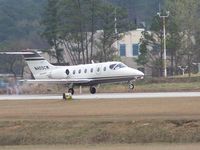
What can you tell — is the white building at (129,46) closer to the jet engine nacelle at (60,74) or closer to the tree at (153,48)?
A: the tree at (153,48)

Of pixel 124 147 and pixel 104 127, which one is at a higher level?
pixel 104 127

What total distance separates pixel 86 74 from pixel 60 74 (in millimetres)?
2512

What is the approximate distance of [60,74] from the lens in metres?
56.9

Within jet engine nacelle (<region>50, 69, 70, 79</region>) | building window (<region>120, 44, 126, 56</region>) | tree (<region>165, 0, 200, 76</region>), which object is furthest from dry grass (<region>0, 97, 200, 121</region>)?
building window (<region>120, 44, 126, 56</region>)

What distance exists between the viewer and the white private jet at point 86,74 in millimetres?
54438

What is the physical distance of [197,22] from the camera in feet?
322

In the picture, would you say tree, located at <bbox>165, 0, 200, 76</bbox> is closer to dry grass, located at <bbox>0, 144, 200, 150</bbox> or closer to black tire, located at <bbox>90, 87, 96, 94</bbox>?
black tire, located at <bbox>90, 87, 96, 94</bbox>

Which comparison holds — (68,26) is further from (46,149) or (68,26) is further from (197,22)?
(46,149)

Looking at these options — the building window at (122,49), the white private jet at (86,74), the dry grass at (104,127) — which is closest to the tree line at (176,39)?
the building window at (122,49)

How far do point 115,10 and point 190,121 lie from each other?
71349 millimetres

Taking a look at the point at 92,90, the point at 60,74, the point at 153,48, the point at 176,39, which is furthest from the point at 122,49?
the point at 92,90

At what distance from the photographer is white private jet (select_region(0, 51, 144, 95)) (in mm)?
54438

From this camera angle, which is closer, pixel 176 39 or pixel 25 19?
pixel 176 39

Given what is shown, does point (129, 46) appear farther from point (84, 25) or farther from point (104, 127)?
point (104, 127)
